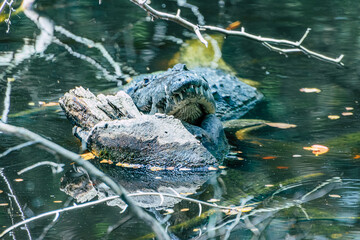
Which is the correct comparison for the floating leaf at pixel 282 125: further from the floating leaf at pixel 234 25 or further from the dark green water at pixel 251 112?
the floating leaf at pixel 234 25

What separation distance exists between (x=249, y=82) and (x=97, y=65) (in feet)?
9.22

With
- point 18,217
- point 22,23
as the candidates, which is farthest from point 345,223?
point 22,23

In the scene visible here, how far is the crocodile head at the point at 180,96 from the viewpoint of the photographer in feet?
17.1

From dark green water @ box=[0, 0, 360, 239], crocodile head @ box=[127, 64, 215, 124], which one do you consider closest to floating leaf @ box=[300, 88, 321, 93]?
dark green water @ box=[0, 0, 360, 239]

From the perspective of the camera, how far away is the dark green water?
3980 mm

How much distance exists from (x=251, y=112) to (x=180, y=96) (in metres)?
2.39

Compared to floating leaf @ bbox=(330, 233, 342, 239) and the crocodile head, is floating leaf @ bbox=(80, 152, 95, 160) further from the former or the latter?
floating leaf @ bbox=(330, 233, 342, 239)

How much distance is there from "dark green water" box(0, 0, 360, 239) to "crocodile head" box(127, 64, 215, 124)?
0.70 meters

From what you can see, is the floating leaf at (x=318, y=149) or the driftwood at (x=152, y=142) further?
the floating leaf at (x=318, y=149)

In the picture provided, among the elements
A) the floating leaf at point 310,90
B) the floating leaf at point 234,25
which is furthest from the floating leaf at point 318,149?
the floating leaf at point 234,25

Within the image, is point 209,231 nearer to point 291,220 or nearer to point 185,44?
point 291,220

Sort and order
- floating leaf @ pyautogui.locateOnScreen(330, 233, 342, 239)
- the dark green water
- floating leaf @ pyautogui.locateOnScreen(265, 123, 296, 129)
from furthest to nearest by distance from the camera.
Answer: floating leaf @ pyautogui.locateOnScreen(265, 123, 296, 129)
the dark green water
floating leaf @ pyautogui.locateOnScreen(330, 233, 342, 239)

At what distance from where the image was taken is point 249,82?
8570mm

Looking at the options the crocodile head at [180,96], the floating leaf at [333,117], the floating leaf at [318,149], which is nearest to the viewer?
the crocodile head at [180,96]
